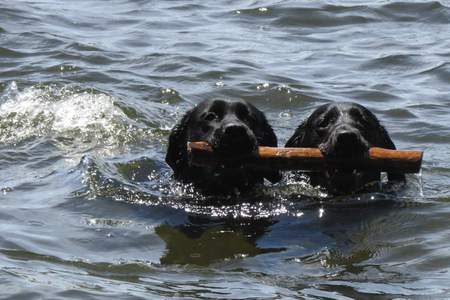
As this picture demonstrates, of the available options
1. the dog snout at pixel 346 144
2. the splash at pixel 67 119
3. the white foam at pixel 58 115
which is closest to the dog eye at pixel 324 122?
the dog snout at pixel 346 144

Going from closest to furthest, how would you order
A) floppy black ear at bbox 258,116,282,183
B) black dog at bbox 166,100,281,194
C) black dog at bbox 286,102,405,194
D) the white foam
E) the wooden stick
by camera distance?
1. the wooden stick
2. black dog at bbox 286,102,405,194
3. black dog at bbox 166,100,281,194
4. floppy black ear at bbox 258,116,282,183
5. the white foam

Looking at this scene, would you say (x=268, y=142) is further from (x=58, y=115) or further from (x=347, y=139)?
(x=58, y=115)

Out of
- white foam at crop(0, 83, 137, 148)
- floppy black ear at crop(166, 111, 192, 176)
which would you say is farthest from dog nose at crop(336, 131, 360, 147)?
white foam at crop(0, 83, 137, 148)

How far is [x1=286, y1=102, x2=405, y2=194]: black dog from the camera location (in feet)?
24.6

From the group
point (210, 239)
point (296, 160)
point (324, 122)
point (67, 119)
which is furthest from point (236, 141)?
point (67, 119)

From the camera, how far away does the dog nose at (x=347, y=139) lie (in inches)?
284

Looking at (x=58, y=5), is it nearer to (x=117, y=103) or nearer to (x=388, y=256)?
(x=117, y=103)

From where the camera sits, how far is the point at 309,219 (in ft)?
24.9

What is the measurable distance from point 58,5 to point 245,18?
3309mm

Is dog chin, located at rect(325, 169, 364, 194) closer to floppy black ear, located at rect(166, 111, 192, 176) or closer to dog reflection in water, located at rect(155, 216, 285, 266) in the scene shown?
dog reflection in water, located at rect(155, 216, 285, 266)

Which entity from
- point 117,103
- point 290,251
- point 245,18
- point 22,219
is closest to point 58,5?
point 245,18

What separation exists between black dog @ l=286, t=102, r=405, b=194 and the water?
13cm

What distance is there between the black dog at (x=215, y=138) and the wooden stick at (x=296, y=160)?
191mm

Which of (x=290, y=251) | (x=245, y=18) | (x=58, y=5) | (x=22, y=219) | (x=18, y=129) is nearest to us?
(x=290, y=251)
